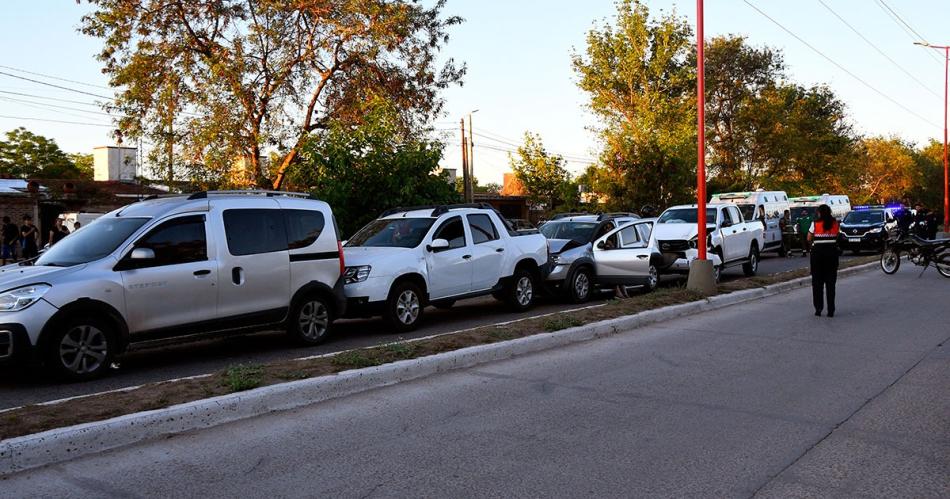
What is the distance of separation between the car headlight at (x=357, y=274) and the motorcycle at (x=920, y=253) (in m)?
15.4

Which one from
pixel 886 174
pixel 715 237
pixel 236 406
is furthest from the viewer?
pixel 886 174

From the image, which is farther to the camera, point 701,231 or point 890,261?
point 890,261

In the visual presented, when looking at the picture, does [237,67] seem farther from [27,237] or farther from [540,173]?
[540,173]

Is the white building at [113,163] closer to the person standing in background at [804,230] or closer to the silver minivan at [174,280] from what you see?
the person standing in background at [804,230]

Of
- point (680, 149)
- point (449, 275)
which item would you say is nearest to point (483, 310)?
point (449, 275)

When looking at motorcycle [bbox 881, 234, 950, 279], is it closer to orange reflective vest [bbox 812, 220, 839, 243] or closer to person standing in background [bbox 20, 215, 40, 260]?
orange reflective vest [bbox 812, 220, 839, 243]

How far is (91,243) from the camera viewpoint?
28.8ft

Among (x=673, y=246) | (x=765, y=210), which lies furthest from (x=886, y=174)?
(x=673, y=246)

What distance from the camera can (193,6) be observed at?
25688 mm

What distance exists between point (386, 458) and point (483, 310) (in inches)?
363

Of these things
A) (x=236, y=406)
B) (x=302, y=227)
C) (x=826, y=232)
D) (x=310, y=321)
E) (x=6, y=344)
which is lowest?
(x=236, y=406)

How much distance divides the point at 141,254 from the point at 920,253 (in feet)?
62.5

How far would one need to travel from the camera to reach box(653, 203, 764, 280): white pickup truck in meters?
19.1

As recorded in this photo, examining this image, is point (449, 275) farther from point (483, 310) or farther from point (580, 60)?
point (580, 60)
